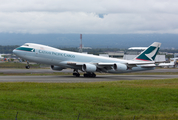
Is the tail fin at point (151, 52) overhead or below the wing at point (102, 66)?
overhead

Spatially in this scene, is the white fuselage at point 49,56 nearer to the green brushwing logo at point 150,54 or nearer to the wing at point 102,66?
the wing at point 102,66

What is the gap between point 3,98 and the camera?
17547 millimetres

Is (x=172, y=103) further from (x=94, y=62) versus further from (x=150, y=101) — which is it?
(x=94, y=62)

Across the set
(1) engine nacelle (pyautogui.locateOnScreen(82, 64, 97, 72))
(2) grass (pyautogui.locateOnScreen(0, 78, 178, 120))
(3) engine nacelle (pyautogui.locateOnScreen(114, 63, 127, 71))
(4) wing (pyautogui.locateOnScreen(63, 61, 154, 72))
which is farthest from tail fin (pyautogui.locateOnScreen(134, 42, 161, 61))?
(2) grass (pyautogui.locateOnScreen(0, 78, 178, 120))

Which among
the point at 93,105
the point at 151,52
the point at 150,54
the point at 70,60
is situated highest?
the point at 151,52

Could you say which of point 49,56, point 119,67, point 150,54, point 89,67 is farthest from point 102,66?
point 150,54

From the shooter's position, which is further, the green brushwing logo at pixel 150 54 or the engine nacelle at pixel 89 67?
the green brushwing logo at pixel 150 54

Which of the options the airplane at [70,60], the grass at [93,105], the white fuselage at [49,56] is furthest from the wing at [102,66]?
the grass at [93,105]

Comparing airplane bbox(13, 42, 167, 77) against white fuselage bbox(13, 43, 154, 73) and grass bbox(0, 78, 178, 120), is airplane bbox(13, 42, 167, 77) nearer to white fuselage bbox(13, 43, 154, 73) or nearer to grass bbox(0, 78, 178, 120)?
white fuselage bbox(13, 43, 154, 73)

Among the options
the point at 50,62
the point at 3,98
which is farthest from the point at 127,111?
the point at 50,62

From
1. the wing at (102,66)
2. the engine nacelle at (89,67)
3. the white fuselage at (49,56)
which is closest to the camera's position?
the white fuselage at (49,56)

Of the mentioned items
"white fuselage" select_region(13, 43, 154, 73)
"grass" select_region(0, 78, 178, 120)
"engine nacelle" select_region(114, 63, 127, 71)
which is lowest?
"grass" select_region(0, 78, 178, 120)

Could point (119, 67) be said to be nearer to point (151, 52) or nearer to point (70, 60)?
point (70, 60)

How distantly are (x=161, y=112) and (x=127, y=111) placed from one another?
7.57 feet
